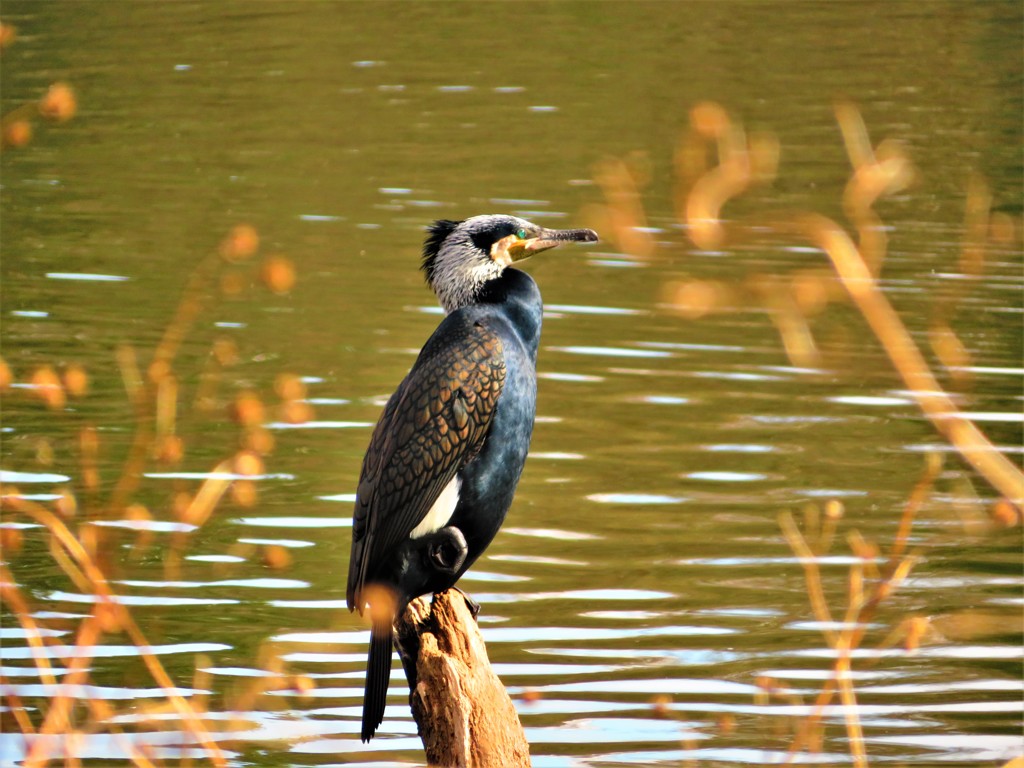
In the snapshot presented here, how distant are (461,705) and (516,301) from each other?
96 cm

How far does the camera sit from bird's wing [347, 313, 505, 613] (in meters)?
3.57

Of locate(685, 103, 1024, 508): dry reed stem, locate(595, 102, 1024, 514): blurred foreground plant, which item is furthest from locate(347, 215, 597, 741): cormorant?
locate(685, 103, 1024, 508): dry reed stem

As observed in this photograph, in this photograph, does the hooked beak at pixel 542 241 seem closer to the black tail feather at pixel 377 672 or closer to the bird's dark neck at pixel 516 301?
the bird's dark neck at pixel 516 301

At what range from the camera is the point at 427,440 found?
3596 mm

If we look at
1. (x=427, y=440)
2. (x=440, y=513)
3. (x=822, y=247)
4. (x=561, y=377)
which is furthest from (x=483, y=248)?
(x=561, y=377)

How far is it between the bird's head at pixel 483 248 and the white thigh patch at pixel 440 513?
47 cm

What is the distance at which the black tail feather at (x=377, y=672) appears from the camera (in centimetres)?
345

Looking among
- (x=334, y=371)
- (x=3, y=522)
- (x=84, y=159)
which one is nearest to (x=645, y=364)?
(x=334, y=371)

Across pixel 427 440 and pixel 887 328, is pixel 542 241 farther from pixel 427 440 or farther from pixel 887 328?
pixel 887 328

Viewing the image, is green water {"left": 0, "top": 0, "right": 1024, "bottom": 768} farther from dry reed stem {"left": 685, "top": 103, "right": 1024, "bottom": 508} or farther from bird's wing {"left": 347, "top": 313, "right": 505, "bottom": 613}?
bird's wing {"left": 347, "top": 313, "right": 505, "bottom": 613}

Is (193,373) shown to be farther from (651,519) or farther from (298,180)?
(298,180)

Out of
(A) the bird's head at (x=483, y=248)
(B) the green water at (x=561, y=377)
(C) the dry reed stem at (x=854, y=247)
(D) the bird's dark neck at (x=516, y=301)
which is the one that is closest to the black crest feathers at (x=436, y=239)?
(A) the bird's head at (x=483, y=248)

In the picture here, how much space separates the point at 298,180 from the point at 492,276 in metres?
9.04

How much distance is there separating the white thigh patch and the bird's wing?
0.02m
